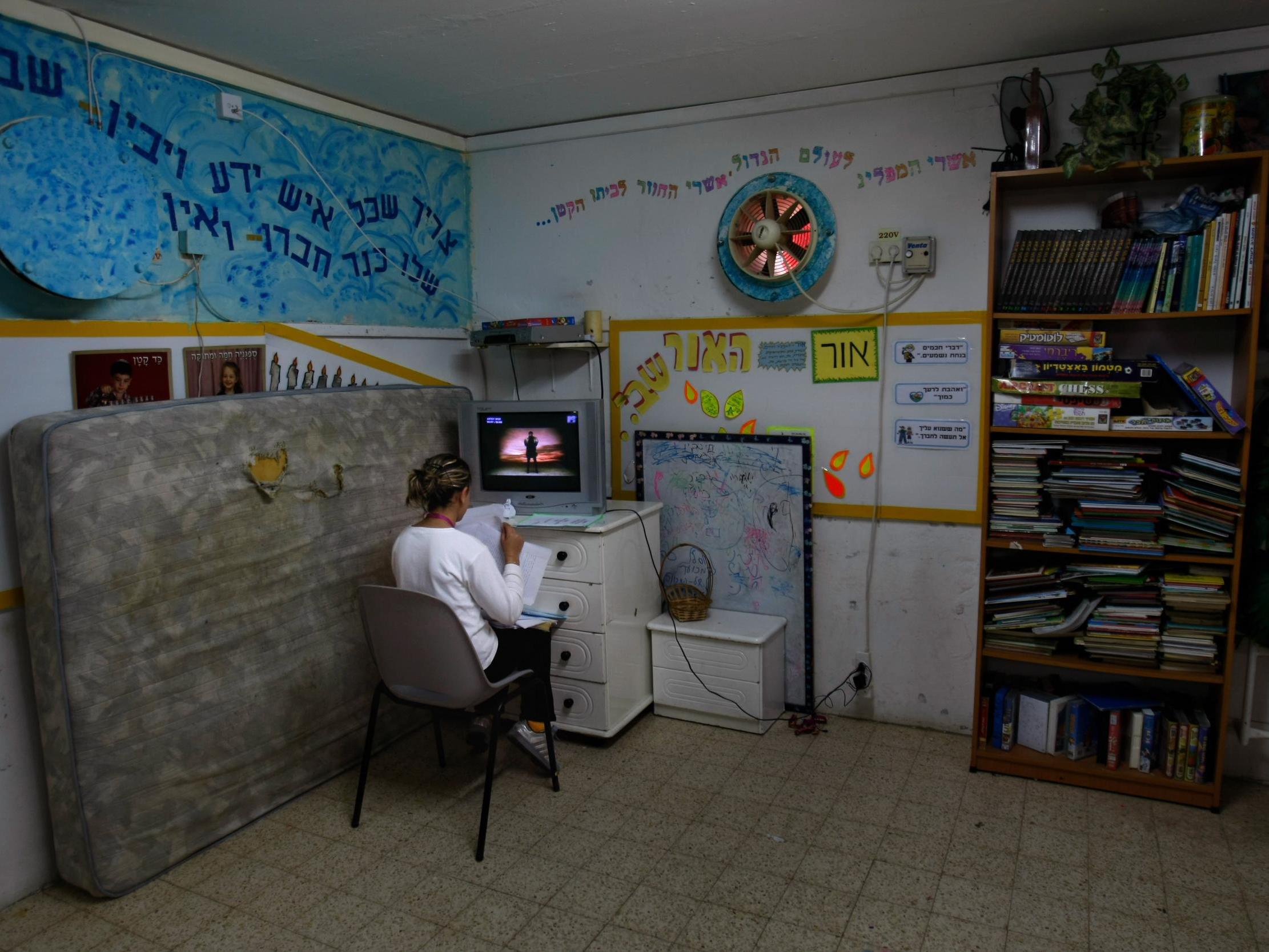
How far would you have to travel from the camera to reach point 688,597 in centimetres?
354

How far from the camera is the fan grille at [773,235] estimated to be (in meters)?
3.33

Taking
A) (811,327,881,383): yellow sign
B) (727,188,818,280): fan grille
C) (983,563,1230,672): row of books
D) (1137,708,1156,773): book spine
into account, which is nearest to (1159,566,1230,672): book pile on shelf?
(983,563,1230,672): row of books

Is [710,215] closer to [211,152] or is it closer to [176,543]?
[211,152]

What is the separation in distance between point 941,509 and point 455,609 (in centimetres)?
181

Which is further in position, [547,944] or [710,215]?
[710,215]

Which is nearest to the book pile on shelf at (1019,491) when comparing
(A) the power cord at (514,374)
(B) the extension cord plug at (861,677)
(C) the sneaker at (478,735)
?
(B) the extension cord plug at (861,677)

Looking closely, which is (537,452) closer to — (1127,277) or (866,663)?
(866,663)

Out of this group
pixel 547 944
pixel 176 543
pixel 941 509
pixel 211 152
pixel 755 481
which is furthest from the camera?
pixel 755 481

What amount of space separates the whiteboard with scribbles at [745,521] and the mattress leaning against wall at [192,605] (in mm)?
1140

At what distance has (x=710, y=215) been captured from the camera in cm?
355

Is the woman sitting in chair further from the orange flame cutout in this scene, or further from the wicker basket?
the orange flame cutout

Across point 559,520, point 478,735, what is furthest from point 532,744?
point 559,520

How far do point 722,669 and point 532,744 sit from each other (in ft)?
2.52

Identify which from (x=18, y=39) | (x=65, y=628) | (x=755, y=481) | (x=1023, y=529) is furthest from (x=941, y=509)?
(x=18, y=39)
